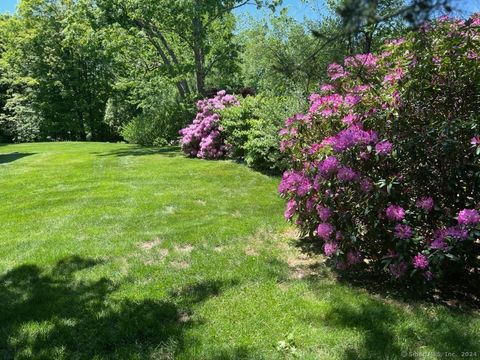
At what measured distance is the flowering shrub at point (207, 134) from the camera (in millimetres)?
12469

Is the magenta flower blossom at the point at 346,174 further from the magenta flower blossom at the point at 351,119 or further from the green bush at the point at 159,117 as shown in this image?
the green bush at the point at 159,117

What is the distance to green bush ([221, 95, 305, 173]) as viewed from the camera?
958 centimetres

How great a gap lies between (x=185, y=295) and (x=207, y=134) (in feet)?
29.6

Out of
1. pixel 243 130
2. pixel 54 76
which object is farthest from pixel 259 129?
pixel 54 76

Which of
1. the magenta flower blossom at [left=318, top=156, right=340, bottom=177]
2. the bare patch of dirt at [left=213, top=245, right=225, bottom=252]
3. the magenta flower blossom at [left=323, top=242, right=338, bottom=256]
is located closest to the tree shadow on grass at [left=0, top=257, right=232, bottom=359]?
the bare patch of dirt at [left=213, top=245, right=225, bottom=252]

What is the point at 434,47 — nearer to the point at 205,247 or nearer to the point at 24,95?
the point at 205,247

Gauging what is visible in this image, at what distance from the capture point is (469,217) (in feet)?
11.8

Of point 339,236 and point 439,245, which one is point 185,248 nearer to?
point 339,236

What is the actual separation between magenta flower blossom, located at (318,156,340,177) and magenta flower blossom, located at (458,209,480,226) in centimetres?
118

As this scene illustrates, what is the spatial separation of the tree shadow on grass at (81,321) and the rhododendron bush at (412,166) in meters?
1.59

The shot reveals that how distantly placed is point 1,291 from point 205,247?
2277 millimetres

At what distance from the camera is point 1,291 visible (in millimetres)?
4398

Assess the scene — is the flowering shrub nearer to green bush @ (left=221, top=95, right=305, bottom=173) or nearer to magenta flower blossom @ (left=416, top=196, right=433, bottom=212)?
green bush @ (left=221, top=95, right=305, bottom=173)

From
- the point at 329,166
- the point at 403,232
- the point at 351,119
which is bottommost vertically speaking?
the point at 403,232
